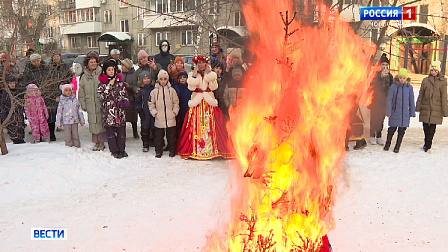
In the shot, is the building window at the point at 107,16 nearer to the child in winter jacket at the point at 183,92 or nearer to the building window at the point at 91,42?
the building window at the point at 91,42

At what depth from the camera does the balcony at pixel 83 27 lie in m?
40.0

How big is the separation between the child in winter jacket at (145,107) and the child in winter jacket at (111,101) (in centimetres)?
36

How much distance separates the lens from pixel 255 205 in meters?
2.83

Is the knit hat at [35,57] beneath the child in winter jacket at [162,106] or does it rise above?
above

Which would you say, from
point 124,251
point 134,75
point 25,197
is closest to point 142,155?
point 134,75

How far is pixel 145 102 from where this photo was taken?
24.0 ft

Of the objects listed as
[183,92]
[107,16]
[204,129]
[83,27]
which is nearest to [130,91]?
[183,92]

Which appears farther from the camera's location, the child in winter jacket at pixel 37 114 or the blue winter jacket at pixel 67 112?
the child in winter jacket at pixel 37 114

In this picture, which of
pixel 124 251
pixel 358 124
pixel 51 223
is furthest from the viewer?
pixel 358 124

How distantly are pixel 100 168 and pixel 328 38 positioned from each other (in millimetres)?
4804

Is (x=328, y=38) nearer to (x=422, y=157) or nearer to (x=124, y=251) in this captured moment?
(x=124, y=251)

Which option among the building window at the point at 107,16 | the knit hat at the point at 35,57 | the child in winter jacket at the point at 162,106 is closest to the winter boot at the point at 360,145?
the child in winter jacket at the point at 162,106

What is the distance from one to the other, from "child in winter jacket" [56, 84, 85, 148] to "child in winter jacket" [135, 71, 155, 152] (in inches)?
48.8

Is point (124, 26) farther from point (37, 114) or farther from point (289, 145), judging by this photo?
point (289, 145)
